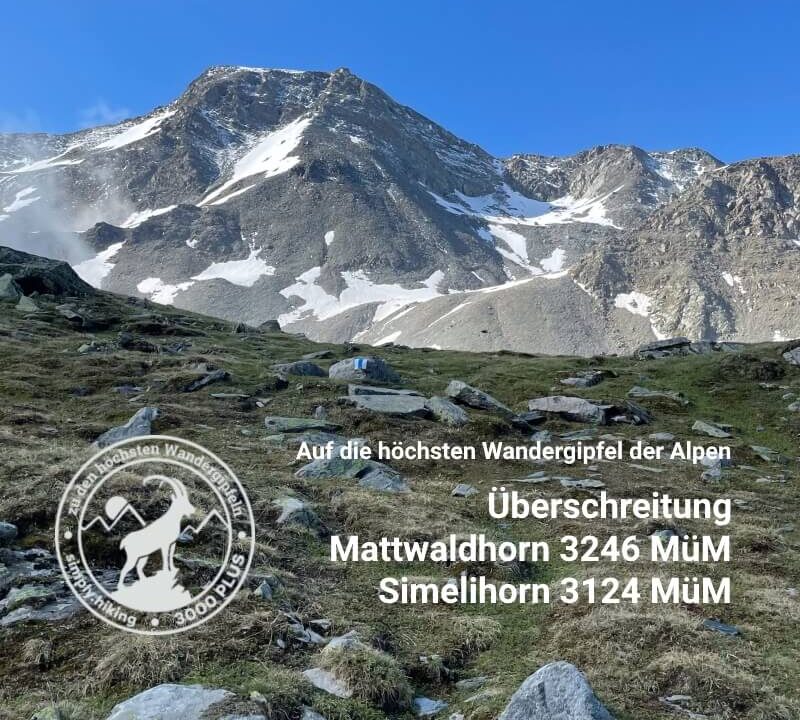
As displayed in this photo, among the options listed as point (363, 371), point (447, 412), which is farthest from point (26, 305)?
Answer: point (447, 412)

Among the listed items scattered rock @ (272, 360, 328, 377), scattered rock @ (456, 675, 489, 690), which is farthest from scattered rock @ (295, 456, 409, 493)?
scattered rock @ (272, 360, 328, 377)

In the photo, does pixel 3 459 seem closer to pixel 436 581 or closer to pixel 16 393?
pixel 436 581

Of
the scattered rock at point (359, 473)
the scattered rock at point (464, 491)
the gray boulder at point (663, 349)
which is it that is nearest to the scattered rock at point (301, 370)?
the scattered rock at point (359, 473)

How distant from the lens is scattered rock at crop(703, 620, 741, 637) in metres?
11.6

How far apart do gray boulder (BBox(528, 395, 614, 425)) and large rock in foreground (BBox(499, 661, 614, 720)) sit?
30.1 m

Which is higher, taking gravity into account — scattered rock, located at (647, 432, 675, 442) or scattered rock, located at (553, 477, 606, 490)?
scattered rock, located at (647, 432, 675, 442)

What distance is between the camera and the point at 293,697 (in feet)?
26.7

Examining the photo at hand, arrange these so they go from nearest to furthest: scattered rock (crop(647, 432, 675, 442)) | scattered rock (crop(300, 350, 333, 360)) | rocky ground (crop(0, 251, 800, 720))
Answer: rocky ground (crop(0, 251, 800, 720)) → scattered rock (crop(647, 432, 675, 442)) → scattered rock (crop(300, 350, 333, 360))

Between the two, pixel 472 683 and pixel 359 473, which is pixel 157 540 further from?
pixel 359 473

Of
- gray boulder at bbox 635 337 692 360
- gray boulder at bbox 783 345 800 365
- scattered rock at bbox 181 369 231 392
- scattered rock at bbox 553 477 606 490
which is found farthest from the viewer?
gray boulder at bbox 635 337 692 360

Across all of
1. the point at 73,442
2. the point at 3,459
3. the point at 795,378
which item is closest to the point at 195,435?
the point at 73,442

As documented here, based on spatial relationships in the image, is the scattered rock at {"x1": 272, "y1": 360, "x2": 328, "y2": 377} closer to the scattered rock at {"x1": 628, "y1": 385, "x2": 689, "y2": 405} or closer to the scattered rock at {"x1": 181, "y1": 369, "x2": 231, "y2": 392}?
the scattered rock at {"x1": 181, "y1": 369, "x2": 231, "y2": 392}

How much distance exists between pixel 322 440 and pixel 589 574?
14.2m

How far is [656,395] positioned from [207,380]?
3247 centimetres
